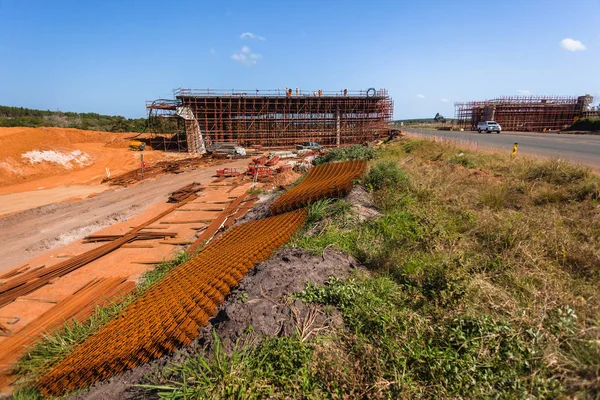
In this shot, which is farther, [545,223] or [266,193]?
[266,193]

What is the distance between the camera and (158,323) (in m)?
3.53

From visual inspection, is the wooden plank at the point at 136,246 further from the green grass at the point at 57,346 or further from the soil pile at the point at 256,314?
the soil pile at the point at 256,314

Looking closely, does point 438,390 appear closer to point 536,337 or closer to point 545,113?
point 536,337

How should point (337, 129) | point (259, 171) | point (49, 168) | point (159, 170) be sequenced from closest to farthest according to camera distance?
1. point (259, 171)
2. point (159, 170)
3. point (49, 168)
4. point (337, 129)

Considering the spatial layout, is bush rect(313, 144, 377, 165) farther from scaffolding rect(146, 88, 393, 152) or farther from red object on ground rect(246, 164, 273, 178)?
scaffolding rect(146, 88, 393, 152)

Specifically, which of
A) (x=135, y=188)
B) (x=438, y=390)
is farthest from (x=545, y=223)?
(x=135, y=188)

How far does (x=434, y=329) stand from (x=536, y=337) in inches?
31.2

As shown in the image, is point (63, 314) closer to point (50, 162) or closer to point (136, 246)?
point (136, 246)

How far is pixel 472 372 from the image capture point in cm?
241

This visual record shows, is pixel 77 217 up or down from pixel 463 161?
down

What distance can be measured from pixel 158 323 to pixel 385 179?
6298mm

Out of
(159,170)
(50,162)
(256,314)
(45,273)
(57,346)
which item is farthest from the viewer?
(50,162)

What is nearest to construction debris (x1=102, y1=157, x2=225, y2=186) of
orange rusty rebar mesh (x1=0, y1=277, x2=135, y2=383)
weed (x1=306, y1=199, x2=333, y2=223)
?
orange rusty rebar mesh (x1=0, y1=277, x2=135, y2=383)

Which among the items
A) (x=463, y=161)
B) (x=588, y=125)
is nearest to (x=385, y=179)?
(x=463, y=161)
